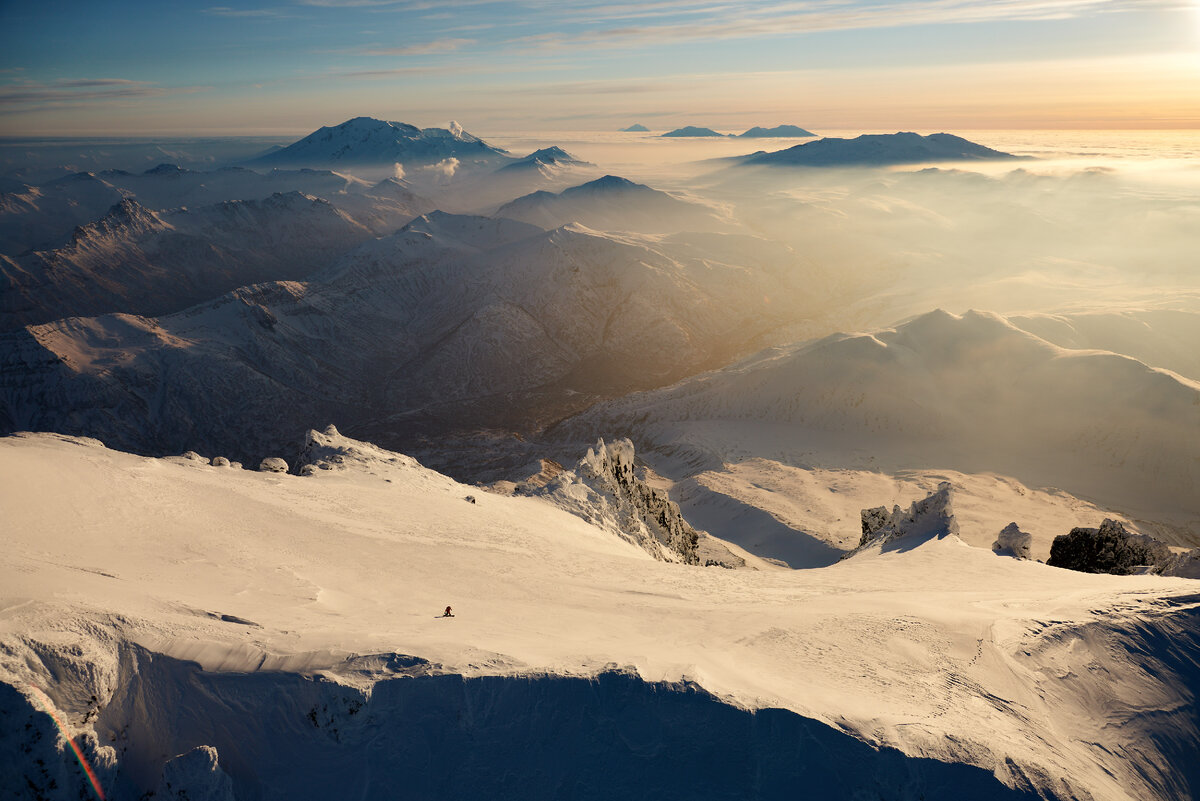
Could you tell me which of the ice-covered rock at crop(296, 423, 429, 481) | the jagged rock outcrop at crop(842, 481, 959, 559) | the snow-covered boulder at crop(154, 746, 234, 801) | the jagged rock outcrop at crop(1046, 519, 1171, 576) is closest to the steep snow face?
the jagged rock outcrop at crop(842, 481, 959, 559)

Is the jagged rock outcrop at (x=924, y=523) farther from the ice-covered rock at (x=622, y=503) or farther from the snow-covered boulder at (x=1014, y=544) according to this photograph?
the ice-covered rock at (x=622, y=503)

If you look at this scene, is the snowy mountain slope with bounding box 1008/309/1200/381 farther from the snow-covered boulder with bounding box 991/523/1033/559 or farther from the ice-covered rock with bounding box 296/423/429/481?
the ice-covered rock with bounding box 296/423/429/481

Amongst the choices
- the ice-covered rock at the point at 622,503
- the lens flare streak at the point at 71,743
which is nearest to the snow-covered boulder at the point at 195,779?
the lens flare streak at the point at 71,743

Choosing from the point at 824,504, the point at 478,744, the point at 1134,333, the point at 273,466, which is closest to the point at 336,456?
the point at 273,466

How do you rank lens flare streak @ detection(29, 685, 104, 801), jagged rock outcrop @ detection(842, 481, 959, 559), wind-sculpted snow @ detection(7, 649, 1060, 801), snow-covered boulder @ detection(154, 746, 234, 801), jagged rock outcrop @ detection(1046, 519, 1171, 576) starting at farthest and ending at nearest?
1. jagged rock outcrop @ detection(1046, 519, 1171, 576)
2. jagged rock outcrop @ detection(842, 481, 959, 559)
3. wind-sculpted snow @ detection(7, 649, 1060, 801)
4. snow-covered boulder @ detection(154, 746, 234, 801)
5. lens flare streak @ detection(29, 685, 104, 801)

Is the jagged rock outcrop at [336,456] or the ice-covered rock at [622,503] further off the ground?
the jagged rock outcrop at [336,456]

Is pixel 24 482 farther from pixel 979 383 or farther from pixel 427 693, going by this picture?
pixel 979 383
